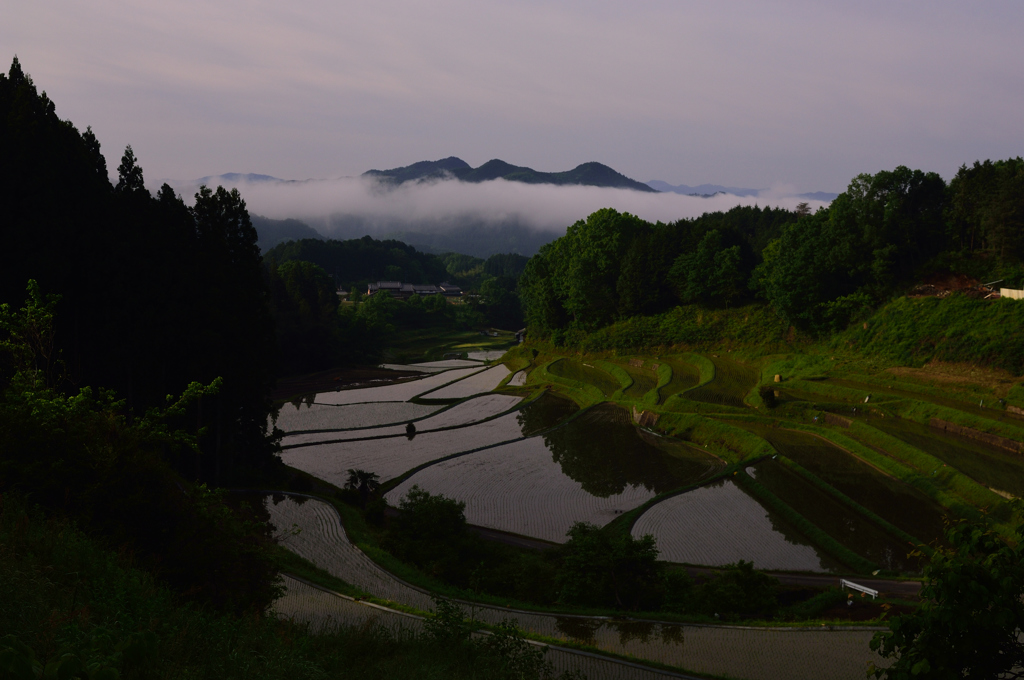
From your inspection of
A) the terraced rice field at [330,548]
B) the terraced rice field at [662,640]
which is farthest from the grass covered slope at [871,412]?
the terraced rice field at [330,548]

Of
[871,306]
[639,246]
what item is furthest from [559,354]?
[871,306]

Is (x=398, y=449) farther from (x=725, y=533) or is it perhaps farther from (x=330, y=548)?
(x=725, y=533)

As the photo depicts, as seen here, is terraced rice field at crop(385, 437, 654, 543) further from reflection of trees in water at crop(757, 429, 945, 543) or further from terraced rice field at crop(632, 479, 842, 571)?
reflection of trees in water at crop(757, 429, 945, 543)

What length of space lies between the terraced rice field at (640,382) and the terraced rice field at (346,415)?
14.1m

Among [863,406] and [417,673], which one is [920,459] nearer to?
[863,406]

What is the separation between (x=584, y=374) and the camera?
55.2 m

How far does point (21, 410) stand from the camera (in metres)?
10.2

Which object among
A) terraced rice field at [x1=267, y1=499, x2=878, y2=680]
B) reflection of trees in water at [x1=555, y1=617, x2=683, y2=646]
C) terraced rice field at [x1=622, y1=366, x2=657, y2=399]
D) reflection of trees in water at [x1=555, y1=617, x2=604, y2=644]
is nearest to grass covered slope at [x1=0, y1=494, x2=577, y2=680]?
terraced rice field at [x1=267, y1=499, x2=878, y2=680]

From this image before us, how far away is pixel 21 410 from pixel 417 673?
7.83 metres

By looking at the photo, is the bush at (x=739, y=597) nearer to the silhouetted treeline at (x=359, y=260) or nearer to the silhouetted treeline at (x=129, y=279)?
the silhouetted treeline at (x=129, y=279)

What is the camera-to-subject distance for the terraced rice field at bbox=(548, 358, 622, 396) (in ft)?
160

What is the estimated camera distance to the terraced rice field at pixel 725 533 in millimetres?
19031

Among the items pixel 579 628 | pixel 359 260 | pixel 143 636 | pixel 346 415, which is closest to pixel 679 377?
pixel 346 415

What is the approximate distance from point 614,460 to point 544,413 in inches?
483
